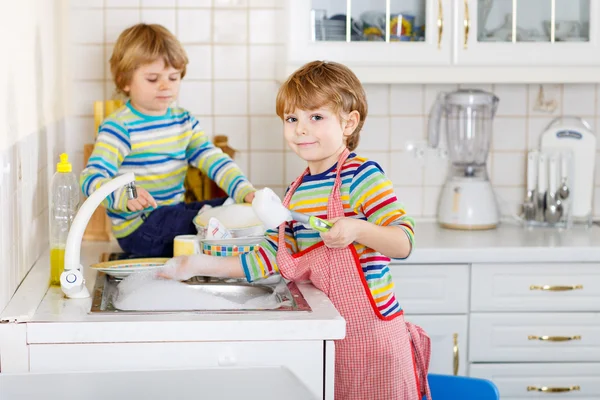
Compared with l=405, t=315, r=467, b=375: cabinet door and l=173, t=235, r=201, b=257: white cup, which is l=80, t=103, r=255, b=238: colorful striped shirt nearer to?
l=173, t=235, r=201, b=257: white cup

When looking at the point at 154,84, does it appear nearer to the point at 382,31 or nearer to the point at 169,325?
the point at 382,31

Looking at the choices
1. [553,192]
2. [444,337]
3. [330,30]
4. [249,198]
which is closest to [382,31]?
[330,30]

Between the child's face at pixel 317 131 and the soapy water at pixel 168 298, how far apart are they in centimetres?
31

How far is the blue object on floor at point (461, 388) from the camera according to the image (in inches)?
71.1

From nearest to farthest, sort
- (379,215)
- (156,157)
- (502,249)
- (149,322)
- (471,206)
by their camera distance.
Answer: (149,322)
(379,215)
(156,157)
(502,249)
(471,206)

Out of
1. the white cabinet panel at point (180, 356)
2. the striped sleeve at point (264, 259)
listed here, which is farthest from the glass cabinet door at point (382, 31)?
the white cabinet panel at point (180, 356)

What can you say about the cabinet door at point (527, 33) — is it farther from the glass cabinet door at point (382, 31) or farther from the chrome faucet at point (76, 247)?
the chrome faucet at point (76, 247)

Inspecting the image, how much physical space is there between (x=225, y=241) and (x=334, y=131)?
0.43 m

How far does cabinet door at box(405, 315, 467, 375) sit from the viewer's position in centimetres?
256

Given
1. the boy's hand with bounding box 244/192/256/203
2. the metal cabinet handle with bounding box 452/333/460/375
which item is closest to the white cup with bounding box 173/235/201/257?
the boy's hand with bounding box 244/192/256/203

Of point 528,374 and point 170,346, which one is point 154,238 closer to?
point 170,346

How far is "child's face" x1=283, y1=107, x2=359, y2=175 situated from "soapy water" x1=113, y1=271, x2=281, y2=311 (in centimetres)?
31

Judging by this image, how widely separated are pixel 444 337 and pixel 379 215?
96cm

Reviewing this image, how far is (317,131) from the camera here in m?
1.77
